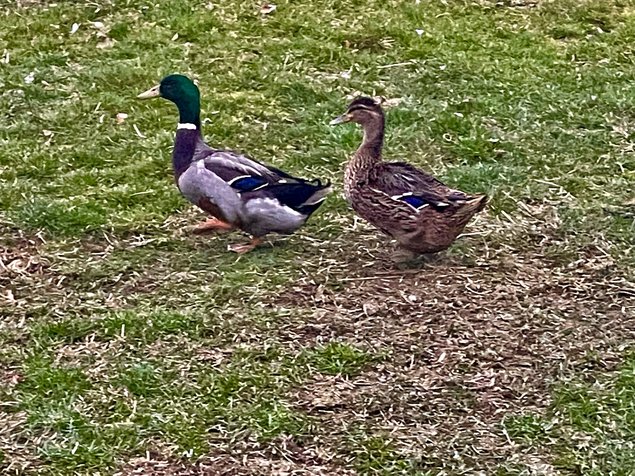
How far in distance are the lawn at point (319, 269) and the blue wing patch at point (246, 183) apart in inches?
13.6

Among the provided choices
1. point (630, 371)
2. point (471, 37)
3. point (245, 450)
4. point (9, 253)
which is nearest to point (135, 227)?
point (9, 253)

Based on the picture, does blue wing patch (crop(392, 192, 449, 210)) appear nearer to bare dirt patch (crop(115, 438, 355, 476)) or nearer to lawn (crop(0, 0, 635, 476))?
lawn (crop(0, 0, 635, 476))

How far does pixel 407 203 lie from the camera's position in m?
5.10

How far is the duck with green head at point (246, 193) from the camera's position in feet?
17.4

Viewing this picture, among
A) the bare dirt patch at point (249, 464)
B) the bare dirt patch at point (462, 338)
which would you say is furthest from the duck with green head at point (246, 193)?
the bare dirt patch at point (249, 464)

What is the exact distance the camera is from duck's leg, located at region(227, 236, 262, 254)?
18.0ft

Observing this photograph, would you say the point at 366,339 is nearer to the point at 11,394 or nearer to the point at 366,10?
the point at 11,394

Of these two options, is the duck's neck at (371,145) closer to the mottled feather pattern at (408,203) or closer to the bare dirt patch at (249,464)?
the mottled feather pattern at (408,203)

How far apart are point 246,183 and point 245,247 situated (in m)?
0.34

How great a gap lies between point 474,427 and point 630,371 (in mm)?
729

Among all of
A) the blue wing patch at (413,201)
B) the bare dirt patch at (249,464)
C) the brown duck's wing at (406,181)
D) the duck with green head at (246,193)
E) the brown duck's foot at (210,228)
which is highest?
the brown duck's wing at (406,181)

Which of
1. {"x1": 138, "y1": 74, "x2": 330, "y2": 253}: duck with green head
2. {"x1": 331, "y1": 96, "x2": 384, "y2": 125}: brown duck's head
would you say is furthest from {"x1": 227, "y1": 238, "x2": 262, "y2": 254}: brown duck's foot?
{"x1": 331, "y1": 96, "x2": 384, "y2": 125}: brown duck's head

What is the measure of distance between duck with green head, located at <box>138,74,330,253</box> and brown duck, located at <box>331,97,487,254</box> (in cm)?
20

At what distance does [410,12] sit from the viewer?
345 inches
